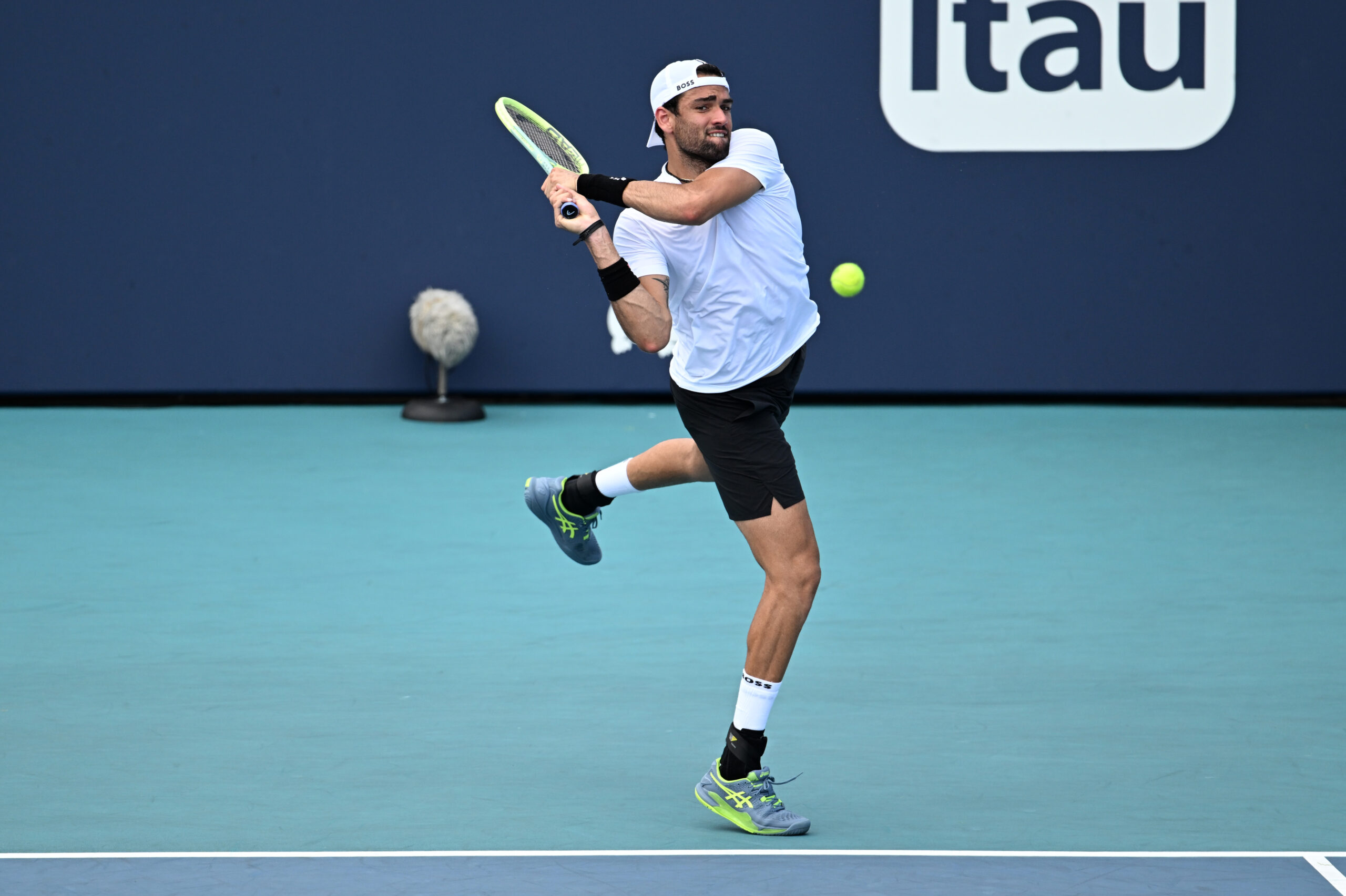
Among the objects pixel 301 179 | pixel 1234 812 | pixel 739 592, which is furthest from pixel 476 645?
pixel 301 179

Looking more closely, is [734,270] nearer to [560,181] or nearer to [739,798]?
[560,181]

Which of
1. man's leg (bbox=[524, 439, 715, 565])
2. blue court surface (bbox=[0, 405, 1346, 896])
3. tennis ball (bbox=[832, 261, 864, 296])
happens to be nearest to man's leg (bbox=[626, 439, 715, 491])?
man's leg (bbox=[524, 439, 715, 565])

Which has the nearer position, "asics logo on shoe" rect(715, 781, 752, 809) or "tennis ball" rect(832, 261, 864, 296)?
"asics logo on shoe" rect(715, 781, 752, 809)

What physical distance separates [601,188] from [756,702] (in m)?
1.13

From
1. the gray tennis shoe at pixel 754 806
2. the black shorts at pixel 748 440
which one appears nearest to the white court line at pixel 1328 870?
the gray tennis shoe at pixel 754 806

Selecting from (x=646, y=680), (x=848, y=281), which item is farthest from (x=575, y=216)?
(x=848, y=281)

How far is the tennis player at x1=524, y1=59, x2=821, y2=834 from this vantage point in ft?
10.8

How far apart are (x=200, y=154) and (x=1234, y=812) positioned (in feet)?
23.8

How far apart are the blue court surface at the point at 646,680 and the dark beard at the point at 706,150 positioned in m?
1.36

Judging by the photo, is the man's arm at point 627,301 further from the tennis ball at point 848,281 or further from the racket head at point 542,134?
the tennis ball at point 848,281

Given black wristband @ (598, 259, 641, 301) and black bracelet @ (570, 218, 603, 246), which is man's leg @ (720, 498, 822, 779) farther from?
black bracelet @ (570, 218, 603, 246)

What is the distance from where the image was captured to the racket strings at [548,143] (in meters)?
4.06

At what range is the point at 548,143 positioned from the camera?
413 cm

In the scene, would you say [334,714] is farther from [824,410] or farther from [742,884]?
[824,410]
